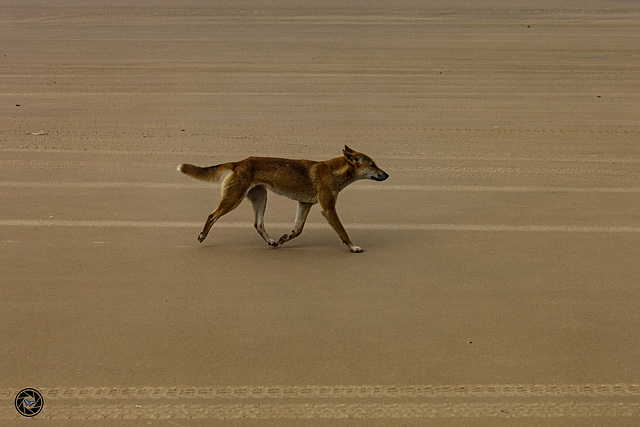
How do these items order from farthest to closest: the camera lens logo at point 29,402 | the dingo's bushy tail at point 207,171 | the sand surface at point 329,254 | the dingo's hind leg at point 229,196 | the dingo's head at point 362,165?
the dingo's head at point 362,165, the dingo's bushy tail at point 207,171, the dingo's hind leg at point 229,196, the sand surface at point 329,254, the camera lens logo at point 29,402

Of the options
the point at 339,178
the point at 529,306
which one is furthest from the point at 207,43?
the point at 529,306

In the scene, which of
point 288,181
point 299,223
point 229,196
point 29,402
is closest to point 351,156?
point 288,181

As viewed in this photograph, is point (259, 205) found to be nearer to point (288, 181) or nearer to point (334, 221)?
point (288, 181)

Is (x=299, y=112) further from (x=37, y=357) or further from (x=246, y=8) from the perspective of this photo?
(x=246, y=8)

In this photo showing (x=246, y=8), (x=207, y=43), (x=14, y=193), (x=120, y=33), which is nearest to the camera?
(x=14, y=193)

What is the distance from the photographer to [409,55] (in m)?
20.5

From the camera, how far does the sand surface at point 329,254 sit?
532cm

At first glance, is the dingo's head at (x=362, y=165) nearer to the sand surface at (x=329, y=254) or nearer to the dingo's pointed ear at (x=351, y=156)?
the dingo's pointed ear at (x=351, y=156)

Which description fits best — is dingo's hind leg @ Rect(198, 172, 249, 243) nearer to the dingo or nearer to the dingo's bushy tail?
the dingo

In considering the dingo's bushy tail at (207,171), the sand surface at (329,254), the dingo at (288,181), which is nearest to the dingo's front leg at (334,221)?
the dingo at (288,181)

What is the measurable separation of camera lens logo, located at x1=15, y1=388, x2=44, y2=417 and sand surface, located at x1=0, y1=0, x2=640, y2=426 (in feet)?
0.21

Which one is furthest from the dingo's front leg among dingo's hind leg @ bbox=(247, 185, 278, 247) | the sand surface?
dingo's hind leg @ bbox=(247, 185, 278, 247)

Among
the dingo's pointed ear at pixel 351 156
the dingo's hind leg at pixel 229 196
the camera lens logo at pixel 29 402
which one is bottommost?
the camera lens logo at pixel 29 402

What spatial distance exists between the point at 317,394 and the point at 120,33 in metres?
21.4
